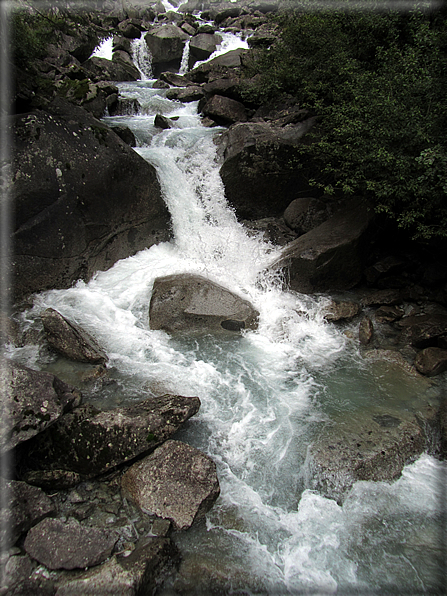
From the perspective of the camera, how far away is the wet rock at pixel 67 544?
12.0ft

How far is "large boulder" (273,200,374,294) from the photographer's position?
362 inches

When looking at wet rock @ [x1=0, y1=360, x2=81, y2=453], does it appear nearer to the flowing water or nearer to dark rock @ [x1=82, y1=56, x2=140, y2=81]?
the flowing water

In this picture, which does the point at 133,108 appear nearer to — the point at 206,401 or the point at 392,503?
the point at 206,401

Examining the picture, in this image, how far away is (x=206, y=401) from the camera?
6145 mm

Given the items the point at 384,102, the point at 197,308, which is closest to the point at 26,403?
the point at 197,308

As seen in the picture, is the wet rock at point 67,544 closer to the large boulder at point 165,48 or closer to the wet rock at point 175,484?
the wet rock at point 175,484

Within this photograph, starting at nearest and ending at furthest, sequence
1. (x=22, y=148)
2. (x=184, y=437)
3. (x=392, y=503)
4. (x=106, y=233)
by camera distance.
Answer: (x=392, y=503)
(x=184, y=437)
(x=22, y=148)
(x=106, y=233)

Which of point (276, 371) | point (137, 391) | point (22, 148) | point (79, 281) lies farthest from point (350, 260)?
point (22, 148)

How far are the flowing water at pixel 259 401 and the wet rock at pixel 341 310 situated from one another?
0.71ft

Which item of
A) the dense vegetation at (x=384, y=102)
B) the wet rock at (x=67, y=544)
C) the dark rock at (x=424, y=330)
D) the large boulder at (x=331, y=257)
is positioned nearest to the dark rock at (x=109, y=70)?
the dense vegetation at (x=384, y=102)

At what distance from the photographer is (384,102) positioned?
301 inches

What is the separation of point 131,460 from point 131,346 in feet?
9.31

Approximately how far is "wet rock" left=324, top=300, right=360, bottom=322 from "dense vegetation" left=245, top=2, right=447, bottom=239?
2163 mm

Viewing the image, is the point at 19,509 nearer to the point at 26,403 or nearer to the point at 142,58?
the point at 26,403
